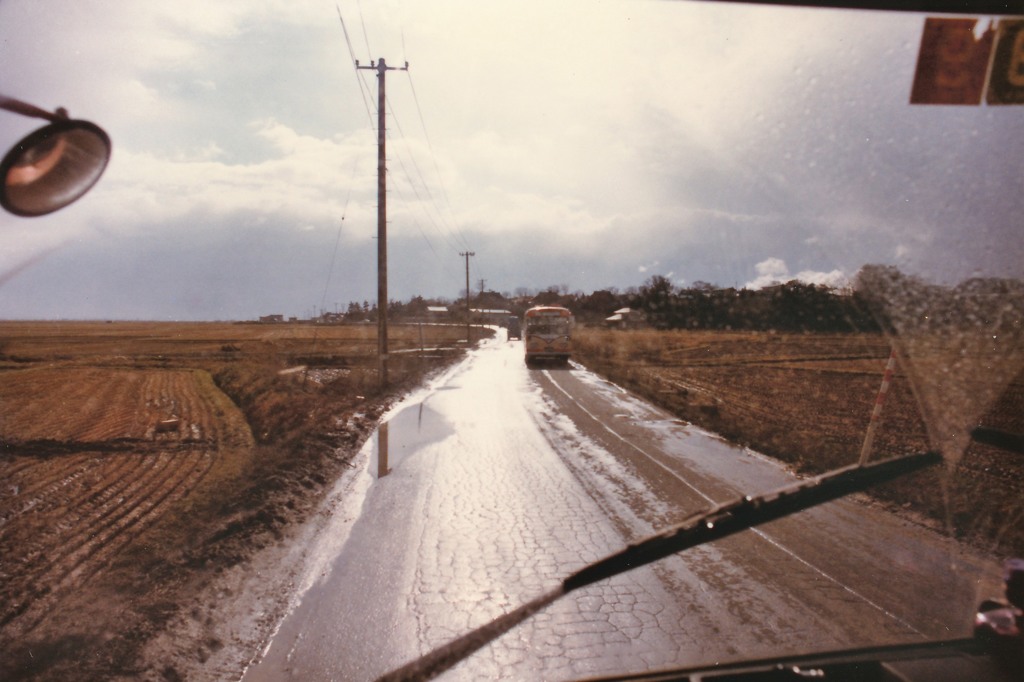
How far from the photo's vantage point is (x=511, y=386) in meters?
20.0

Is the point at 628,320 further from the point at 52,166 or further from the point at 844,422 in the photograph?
the point at 52,166

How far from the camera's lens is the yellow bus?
3262 centimetres

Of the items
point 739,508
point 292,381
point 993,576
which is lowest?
point 292,381

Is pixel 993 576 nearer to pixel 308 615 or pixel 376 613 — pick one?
pixel 376 613

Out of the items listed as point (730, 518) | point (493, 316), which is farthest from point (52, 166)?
point (493, 316)

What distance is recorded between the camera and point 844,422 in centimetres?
1352

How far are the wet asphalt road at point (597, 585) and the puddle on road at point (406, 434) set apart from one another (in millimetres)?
274

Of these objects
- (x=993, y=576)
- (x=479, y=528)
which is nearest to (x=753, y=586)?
(x=993, y=576)

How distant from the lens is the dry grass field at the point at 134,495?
385cm

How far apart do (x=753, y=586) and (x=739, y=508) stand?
2.86 m

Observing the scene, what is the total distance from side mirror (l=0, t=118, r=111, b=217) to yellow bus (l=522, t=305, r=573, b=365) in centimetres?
2996

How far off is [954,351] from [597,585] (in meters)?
36.3

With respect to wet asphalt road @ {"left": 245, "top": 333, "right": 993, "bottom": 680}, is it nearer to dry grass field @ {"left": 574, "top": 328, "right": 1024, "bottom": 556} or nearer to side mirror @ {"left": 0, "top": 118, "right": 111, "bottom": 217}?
dry grass field @ {"left": 574, "top": 328, "right": 1024, "bottom": 556}

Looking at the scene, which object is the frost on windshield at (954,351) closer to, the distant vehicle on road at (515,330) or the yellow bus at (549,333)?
the yellow bus at (549,333)
